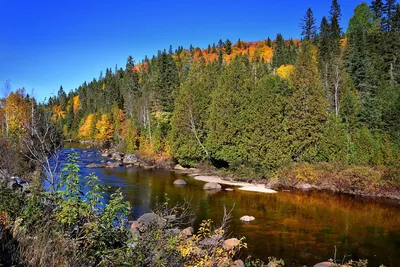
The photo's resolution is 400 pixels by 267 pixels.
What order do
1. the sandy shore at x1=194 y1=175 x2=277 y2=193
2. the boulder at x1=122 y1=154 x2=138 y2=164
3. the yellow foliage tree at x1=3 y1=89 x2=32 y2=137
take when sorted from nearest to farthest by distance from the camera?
the sandy shore at x1=194 y1=175 x2=277 y2=193, the yellow foliage tree at x1=3 y1=89 x2=32 y2=137, the boulder at x1=122 y1=154 x2=138 y2=164

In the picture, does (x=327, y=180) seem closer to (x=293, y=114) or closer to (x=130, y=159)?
(x=293, y=114)

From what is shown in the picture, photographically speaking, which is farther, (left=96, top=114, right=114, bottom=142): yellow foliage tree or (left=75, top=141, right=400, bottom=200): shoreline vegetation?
(left=96, top=114, right=114, bottom=142): yellow foliage tree

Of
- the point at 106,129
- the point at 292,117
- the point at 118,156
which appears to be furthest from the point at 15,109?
the point at 106,129

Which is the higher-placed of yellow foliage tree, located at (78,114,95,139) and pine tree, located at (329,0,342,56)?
pine tree, located at (329,0,342,56)

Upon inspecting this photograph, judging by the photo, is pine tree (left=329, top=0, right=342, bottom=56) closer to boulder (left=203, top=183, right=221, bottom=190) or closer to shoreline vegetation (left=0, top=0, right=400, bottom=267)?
shoreline vegetation (left=0, top=0, right=400, bottom=267)

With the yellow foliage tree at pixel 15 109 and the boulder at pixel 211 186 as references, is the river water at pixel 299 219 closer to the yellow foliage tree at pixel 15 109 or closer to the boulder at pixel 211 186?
the boulder at pixel 211 186

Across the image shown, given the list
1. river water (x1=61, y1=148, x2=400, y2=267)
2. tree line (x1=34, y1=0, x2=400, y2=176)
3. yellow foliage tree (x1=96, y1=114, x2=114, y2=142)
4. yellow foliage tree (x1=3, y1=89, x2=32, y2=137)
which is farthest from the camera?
yellow foliage tree (x1=96, y1=114, x2=114, y2=142)

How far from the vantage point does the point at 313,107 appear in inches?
1320

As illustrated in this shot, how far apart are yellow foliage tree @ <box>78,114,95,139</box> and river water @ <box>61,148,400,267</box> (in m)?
62.8

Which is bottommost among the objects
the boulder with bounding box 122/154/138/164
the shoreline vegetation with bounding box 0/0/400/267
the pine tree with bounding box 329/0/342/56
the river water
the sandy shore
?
the river water

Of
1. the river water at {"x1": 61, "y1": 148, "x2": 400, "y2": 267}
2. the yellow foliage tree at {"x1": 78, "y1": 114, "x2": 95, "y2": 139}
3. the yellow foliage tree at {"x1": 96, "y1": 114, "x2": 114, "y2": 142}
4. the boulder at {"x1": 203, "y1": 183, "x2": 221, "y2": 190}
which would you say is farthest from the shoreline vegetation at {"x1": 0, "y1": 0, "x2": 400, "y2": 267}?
the yellow foliage tree at {"x1": 78, "y1": 114, "x2": 95, "y2": 139}

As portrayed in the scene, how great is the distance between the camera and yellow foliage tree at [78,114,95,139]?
3627 inches

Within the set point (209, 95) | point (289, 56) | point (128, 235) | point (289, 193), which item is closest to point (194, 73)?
point (209, 95)

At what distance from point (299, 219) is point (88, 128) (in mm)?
82468
